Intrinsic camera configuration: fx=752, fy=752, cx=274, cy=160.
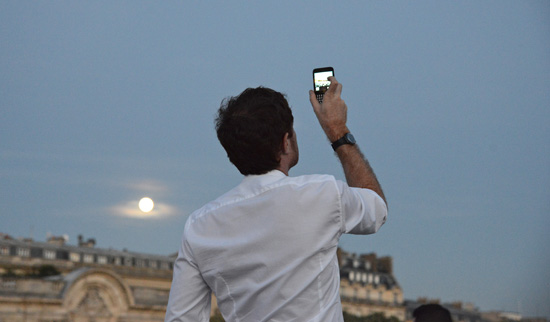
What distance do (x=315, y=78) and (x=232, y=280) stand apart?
71 centimetres

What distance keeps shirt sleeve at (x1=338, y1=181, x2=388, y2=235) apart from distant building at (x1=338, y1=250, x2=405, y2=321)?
61.7 metres

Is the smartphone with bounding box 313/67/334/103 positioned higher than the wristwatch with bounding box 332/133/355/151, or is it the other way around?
the smartphone with bounding box 313/67/334/103

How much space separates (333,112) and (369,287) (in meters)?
65.2

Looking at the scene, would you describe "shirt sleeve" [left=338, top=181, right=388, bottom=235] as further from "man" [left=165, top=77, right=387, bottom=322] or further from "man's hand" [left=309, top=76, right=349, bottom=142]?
"man's hand" [left=309, top=76, right=349, bottom=142]

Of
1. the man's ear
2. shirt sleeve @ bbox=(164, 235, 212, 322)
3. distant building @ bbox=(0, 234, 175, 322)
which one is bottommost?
distant building @ bbox=(0, 234, 175, 322)

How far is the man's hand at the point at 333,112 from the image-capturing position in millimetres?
2125

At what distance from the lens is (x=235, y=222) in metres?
1.93

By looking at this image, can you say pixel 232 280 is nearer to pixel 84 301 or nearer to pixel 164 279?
pixel 84 301

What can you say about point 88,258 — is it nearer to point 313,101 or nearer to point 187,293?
point 313,101

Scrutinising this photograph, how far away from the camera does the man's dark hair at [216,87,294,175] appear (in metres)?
1.92

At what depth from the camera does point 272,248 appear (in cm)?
187

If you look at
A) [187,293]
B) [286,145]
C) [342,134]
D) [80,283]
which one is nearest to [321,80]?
[342,134]

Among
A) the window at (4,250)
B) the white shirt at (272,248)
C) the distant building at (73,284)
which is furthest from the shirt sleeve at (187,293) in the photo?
the window at (4,250)

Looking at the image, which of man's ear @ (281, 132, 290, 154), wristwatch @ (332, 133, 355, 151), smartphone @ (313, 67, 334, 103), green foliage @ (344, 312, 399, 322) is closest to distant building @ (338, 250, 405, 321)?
green foliage @ (344, 312, 399, 322)
